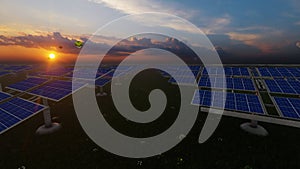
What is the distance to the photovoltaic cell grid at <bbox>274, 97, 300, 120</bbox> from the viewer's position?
11126 millimetres

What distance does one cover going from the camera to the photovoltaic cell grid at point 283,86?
13865 millimetres

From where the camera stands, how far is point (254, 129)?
48.3 feet

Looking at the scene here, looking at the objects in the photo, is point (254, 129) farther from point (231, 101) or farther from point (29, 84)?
point (29, 84)

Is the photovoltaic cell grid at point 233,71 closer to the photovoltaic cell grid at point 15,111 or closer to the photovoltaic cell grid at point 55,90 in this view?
the photovoltaic cell grid at point 55,90

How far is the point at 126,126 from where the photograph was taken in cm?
1667

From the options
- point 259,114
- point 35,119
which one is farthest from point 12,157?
point 259,114

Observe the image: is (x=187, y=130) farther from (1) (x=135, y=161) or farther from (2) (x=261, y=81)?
(2) (x=261, y=81)

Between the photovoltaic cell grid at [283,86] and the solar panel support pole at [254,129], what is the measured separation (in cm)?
394

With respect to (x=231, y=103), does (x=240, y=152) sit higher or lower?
lower

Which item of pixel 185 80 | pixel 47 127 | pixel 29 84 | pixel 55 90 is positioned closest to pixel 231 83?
pixel 185 80

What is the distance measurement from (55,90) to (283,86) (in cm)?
2367

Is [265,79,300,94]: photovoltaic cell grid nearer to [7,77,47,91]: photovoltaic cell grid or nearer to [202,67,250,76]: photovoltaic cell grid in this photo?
[202,67,250,76]: photovoltaic cell grid

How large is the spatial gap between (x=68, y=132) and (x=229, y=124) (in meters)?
18.3

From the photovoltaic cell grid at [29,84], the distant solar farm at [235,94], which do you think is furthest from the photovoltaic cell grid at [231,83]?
the photovoltaic cell grid at [29,84]
